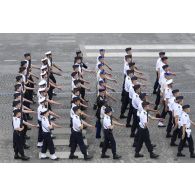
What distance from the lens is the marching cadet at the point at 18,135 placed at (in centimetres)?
2005

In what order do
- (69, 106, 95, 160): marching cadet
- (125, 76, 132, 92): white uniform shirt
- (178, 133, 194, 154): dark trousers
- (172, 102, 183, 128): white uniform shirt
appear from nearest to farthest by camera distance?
(69, 106, 95, 160): marching cadet
(178, 133, 194, 154): dark trousers
(172, 102, 183, 128): white uniform shirt
(125, 76, 132, 92): white uniform shirt

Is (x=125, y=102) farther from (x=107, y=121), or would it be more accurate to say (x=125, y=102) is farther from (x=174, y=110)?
(x=107, y=121)

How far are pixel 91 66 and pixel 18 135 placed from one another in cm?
1060

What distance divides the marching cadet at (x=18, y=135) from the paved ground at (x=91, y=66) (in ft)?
1.21

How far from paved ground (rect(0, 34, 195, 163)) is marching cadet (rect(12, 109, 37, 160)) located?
37 cm

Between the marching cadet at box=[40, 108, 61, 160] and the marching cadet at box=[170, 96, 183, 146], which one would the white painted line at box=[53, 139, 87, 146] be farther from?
the marching cadet at box=[170, 96, 183, 146]

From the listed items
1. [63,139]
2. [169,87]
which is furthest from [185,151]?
[63,139]

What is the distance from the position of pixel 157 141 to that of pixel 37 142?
423cm

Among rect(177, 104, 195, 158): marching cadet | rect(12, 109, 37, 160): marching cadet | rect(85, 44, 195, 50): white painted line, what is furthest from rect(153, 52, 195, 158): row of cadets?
rect(85, 44, 195, 50): white painted line

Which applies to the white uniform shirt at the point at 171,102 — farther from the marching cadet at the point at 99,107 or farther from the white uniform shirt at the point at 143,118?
the marching cadet at the point at 99,107

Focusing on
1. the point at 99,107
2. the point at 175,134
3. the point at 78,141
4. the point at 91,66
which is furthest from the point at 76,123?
the point at 91,66

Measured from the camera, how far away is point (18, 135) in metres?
20.2

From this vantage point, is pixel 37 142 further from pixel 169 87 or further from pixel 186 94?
pixel 186 94

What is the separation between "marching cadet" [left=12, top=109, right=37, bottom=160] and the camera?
20.0 meters
